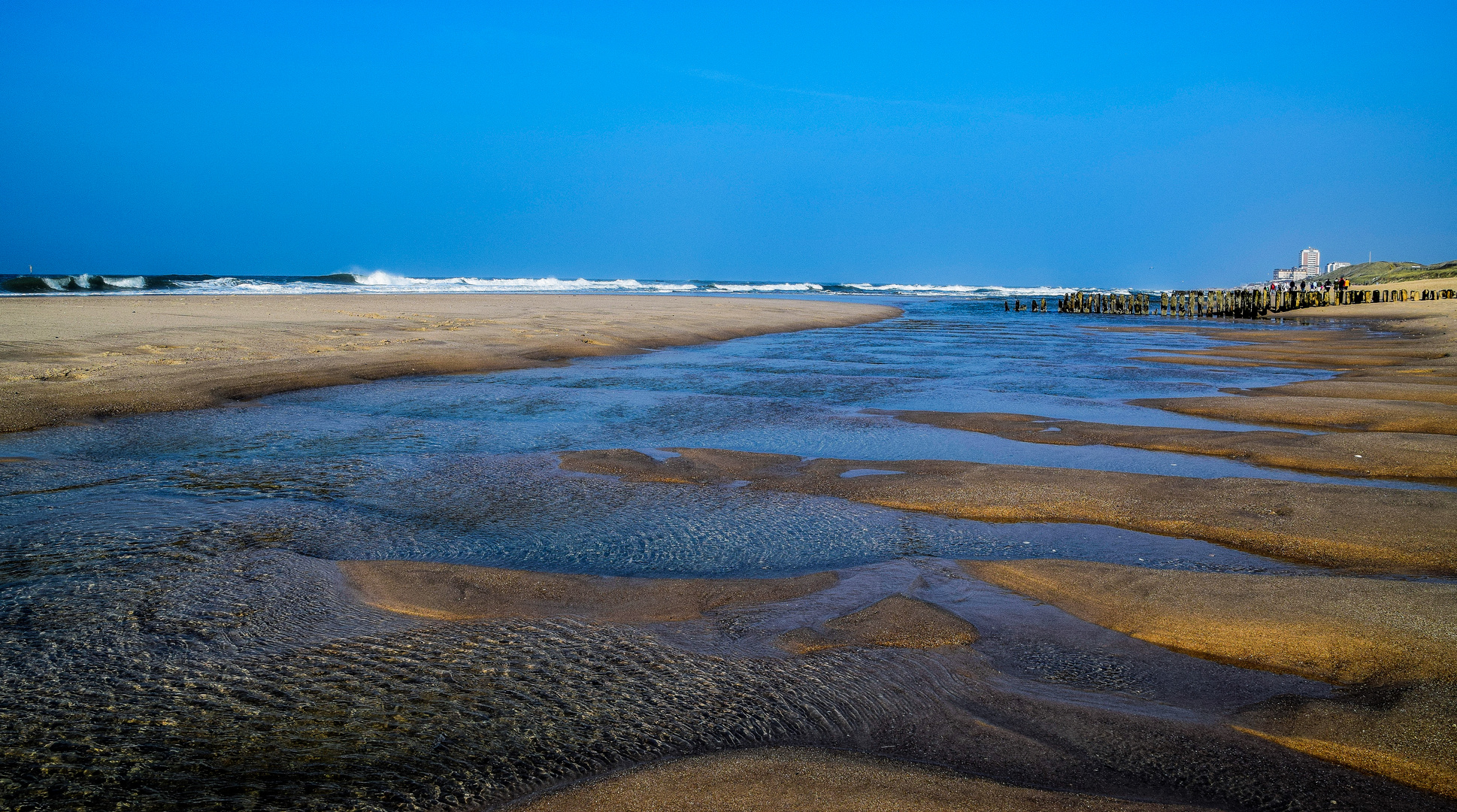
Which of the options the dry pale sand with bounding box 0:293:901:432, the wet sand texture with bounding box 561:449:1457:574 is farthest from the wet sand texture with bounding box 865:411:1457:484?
the dry pale sand with bounding box 0:293:901:432

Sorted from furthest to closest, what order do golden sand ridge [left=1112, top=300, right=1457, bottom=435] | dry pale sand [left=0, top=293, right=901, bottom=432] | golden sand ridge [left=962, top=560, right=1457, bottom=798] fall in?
1. dry pale sand [left=0, top=293, right=901, bottom=432]
2. golden sand ridge [left=1112, top=300, right=1457, bottom=435]
3. golden sand ridge [left=962, top=560, right=1457, bottom=798]

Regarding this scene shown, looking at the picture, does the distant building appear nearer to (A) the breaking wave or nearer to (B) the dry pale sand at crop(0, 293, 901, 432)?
(A) the breaking wave

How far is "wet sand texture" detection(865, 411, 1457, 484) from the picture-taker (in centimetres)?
733

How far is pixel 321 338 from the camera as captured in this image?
1664 centimetres

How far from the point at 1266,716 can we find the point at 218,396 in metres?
11.4

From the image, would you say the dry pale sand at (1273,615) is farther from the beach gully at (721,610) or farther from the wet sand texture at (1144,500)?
the wet sand texture at (1144,500)

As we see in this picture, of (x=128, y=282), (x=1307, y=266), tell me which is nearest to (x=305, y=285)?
(x=128, y=282)

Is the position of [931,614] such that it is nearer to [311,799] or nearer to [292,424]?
[311,799]

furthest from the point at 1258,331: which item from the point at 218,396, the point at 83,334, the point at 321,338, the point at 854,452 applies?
the point at 83,334

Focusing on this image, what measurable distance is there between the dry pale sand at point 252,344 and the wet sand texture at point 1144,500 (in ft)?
20.2

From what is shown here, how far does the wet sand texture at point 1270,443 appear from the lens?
7.33m

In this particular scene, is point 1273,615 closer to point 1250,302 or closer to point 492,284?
point 1250,302

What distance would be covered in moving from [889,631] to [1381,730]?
189 centimetres

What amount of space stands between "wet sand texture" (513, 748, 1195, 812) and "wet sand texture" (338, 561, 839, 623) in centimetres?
141
